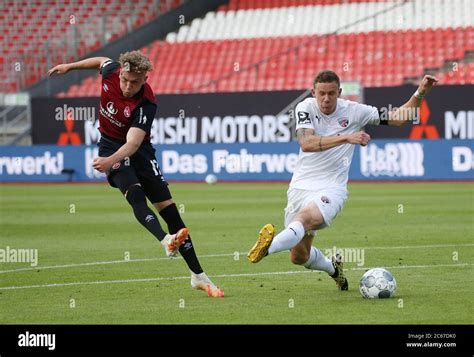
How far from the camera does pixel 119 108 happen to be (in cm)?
1016

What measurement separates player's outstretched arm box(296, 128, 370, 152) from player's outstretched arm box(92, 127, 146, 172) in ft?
4.90

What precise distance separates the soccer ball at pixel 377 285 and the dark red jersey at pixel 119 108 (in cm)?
250

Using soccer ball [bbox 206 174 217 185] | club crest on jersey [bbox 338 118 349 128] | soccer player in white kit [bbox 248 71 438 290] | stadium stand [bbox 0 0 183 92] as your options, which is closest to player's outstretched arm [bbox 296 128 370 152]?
soccer player in white kit [bbox 248 71 438 290]

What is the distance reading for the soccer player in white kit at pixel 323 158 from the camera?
382 inches

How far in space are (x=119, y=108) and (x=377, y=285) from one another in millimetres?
2956

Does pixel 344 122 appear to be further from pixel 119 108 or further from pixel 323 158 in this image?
pixel 119 108

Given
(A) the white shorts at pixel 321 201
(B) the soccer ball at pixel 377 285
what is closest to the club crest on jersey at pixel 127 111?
(A) the white shorts at pixel 321 201

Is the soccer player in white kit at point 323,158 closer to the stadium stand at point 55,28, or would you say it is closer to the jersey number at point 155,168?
the jersey number at point 155,168

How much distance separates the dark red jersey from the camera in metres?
10.0

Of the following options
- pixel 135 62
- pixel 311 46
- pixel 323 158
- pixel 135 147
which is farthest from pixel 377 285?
pixel 311 46

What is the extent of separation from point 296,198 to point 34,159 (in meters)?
23.1

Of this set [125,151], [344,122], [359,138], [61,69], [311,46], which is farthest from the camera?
[311,46]
